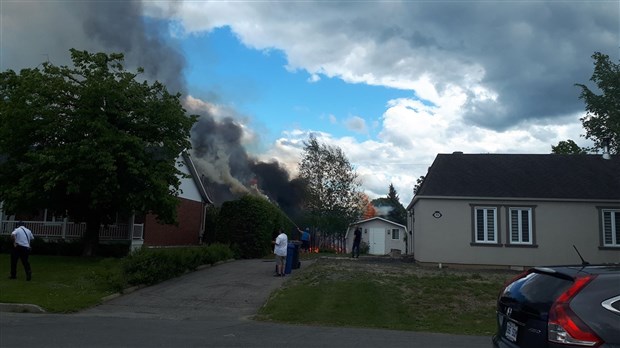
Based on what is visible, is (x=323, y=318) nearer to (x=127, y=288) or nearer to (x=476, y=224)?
(x=127, y=288)

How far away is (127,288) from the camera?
1522cm

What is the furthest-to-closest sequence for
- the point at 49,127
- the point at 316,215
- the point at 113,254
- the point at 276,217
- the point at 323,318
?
the point at 316,215 → the point at 276,217 → the point at 113,254 → the point at 49,127 → the point at 323,318

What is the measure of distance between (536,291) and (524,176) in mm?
20205

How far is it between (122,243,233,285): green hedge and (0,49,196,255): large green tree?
2.84 metres

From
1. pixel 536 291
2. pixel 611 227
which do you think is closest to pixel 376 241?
pixel 611 227

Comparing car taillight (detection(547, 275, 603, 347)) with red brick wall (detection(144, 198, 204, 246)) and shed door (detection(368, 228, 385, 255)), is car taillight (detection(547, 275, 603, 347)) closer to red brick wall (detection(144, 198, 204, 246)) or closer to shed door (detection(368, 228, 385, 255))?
red brick wall (detection(144, 198, 204, 246))

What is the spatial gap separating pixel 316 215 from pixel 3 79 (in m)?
31.9

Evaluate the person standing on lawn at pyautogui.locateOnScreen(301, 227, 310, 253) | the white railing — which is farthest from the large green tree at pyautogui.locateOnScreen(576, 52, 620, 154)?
the white railing

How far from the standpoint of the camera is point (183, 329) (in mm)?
10172

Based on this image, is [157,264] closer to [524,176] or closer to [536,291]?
[536,291]

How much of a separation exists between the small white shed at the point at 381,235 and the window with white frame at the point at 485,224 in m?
28.2

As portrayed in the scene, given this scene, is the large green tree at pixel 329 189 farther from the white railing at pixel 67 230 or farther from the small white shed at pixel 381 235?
the white railing at pixel 67 230

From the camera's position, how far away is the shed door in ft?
168

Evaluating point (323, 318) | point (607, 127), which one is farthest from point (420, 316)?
point (607, 127)
